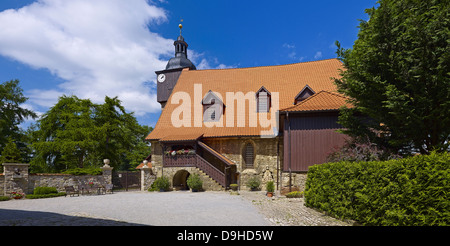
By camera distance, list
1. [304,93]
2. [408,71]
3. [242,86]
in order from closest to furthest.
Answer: [408,71] → [304,93] → [242,86]

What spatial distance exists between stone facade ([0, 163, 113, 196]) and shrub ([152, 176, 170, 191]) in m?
4.51

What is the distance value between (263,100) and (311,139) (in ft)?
22.0

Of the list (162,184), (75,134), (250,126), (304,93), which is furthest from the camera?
(75,134)

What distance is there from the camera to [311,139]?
59.1 ft

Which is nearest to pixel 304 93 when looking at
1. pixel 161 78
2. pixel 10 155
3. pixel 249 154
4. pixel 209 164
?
pixel 249 154

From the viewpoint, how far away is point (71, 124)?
1160 inches

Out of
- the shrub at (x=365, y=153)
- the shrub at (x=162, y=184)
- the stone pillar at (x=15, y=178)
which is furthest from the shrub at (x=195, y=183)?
the shrub at (x=365, y=153)

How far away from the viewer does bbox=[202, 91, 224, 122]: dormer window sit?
2403 cm

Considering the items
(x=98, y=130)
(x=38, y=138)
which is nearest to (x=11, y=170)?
(x=98, y=130)

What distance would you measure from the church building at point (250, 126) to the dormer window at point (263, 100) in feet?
0.28

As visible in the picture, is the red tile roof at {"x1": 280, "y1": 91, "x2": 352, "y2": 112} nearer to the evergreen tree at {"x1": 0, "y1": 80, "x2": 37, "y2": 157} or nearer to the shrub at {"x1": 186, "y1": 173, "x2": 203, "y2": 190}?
the shrub at {"x1": 186, "y1": 173, "x2": 203, "y2": 190}

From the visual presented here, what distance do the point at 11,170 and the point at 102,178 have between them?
5.91 metres

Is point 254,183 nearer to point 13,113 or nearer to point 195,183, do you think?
point 195,183

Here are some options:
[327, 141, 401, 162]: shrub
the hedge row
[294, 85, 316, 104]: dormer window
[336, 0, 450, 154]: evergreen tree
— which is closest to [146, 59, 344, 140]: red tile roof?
[294, 85, 316, 104]: dormer window
